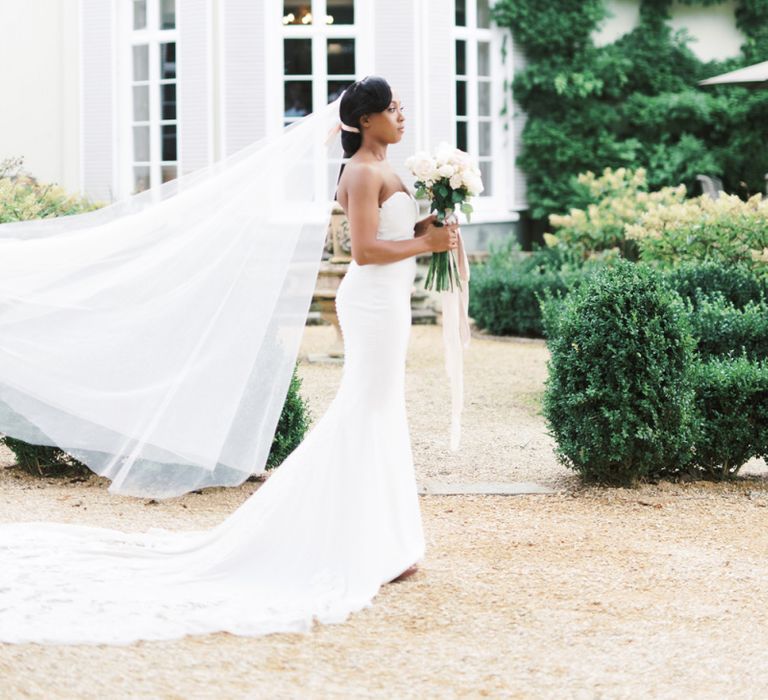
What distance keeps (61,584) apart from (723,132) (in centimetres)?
1308

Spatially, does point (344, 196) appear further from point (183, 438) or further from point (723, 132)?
point (723, 132)

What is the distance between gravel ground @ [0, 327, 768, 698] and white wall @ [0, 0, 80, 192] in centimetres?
906

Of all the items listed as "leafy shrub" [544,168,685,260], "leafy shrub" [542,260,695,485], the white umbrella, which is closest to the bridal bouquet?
"leafy shrub" [542,260,695,485]

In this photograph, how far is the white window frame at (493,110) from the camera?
49.7 ft

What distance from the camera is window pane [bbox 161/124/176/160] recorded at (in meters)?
14.7

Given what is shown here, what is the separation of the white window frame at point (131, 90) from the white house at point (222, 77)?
0.01 metres

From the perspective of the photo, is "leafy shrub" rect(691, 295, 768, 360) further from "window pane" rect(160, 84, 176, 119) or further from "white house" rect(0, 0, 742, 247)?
"window pane" rect(160, 84, 176, 119)

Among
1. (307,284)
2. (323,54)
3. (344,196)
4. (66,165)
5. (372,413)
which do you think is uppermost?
(323,54)

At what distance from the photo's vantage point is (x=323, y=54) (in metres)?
14.1

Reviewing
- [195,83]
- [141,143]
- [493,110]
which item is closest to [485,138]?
[493,110]

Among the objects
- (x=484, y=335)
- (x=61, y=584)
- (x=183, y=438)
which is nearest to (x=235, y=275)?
(x=183, y=438)

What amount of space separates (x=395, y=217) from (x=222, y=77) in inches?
390

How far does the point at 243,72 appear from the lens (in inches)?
549

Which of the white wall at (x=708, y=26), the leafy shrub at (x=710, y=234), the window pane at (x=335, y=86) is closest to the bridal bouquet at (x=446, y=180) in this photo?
the leafy shrub at (x=710, y=234)
